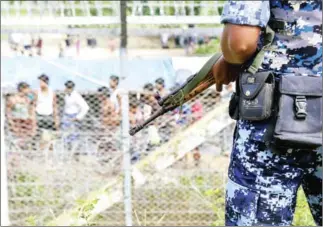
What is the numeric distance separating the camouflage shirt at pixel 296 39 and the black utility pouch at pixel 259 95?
4 centimetres

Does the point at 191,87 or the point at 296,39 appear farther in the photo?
the point at 191,87

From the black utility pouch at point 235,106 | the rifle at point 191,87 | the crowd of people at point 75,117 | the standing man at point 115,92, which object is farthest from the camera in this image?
the crowd of people at point 75,117

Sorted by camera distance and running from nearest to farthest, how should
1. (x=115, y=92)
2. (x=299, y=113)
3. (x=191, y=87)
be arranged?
(x=299, y=113), (x=191, y=87), (x=115, y=92)

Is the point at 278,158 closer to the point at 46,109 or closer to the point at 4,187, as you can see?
the point at 4,187

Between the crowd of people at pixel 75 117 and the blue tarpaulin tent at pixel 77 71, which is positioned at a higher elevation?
the blue tarpaulin tent at pixel 77 71

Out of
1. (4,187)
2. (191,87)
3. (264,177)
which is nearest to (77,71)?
(4,187)

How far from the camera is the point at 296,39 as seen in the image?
Answer: 6.70 ft

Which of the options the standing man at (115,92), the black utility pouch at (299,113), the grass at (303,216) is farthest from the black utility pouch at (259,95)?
the standing man at (115,92)

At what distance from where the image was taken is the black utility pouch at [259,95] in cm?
205

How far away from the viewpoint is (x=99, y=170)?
17.8 feet

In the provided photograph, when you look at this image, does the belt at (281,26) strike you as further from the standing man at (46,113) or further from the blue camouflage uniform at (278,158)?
the standing man at (46,113)

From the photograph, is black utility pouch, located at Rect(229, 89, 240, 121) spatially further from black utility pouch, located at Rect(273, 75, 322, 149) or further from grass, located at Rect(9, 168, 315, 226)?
grass, located at Rect(9, 168, 315, 226)

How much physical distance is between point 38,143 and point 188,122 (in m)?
1.24

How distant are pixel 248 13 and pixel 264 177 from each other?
20.4 inches
